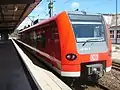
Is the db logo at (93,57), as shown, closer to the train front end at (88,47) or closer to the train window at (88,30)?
the train front end at (88,47)

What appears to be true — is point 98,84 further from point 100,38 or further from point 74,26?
point 74,26

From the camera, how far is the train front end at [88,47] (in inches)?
363

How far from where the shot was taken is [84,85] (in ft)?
33.3

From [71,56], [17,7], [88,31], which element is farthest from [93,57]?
[17,7]

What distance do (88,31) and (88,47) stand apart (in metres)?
0.66

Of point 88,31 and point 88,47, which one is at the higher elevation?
point 88,31

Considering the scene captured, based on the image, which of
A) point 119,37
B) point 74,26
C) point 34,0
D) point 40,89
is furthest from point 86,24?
point 119,37

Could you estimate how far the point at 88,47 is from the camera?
31.1ft

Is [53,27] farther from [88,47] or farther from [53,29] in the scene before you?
[88,47]

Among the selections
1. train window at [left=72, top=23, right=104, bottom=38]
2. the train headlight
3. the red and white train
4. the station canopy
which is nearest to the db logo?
the red and white train

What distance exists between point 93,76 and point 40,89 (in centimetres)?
324

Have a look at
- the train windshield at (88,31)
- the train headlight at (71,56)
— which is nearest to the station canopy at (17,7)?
the train windshield at (88,31)

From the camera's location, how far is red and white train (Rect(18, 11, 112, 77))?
9.23m

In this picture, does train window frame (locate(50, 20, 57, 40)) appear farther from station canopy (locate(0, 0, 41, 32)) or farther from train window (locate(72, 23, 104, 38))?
station canopy (locate(0, 0, 41, 32))
